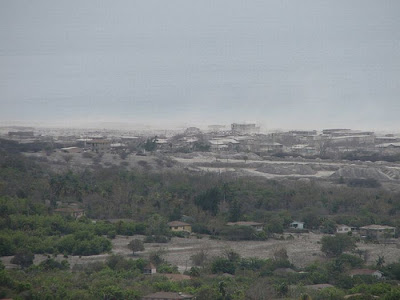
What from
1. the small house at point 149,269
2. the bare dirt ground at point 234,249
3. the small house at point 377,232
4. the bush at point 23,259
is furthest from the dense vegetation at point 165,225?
the small house at point 377,232

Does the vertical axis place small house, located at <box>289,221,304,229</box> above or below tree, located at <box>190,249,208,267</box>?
below

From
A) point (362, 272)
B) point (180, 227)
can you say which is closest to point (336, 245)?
point (362, 272)

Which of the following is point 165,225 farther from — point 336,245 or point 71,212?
point 336,245

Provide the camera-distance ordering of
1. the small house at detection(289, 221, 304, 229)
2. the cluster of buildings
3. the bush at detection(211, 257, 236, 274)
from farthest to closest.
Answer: the cluster of buildings < the small house at detection(289, 221, 304, 229) < the bush at detection(211, 257, 236, 274)

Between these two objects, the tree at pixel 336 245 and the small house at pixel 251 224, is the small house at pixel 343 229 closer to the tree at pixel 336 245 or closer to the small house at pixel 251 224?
the small house at pixel 251 224

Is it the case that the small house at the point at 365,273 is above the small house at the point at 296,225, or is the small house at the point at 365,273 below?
above

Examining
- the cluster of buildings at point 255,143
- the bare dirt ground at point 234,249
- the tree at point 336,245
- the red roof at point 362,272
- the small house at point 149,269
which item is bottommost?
the bare dirt ground at point 234,249

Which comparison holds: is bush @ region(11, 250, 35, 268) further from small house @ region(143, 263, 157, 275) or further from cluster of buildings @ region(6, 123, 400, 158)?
cluster of buildings @ region(6, 123, 400, 158)

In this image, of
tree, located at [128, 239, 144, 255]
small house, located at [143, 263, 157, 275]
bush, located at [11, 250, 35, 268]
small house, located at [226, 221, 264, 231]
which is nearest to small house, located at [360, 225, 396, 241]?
small house, located at [226, 221, 264, 231]

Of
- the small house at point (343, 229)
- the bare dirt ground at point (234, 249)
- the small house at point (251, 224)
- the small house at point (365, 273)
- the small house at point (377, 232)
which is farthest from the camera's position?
the small house at point (343, 229)

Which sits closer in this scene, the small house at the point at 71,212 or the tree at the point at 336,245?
the tree at the point at 336,245
